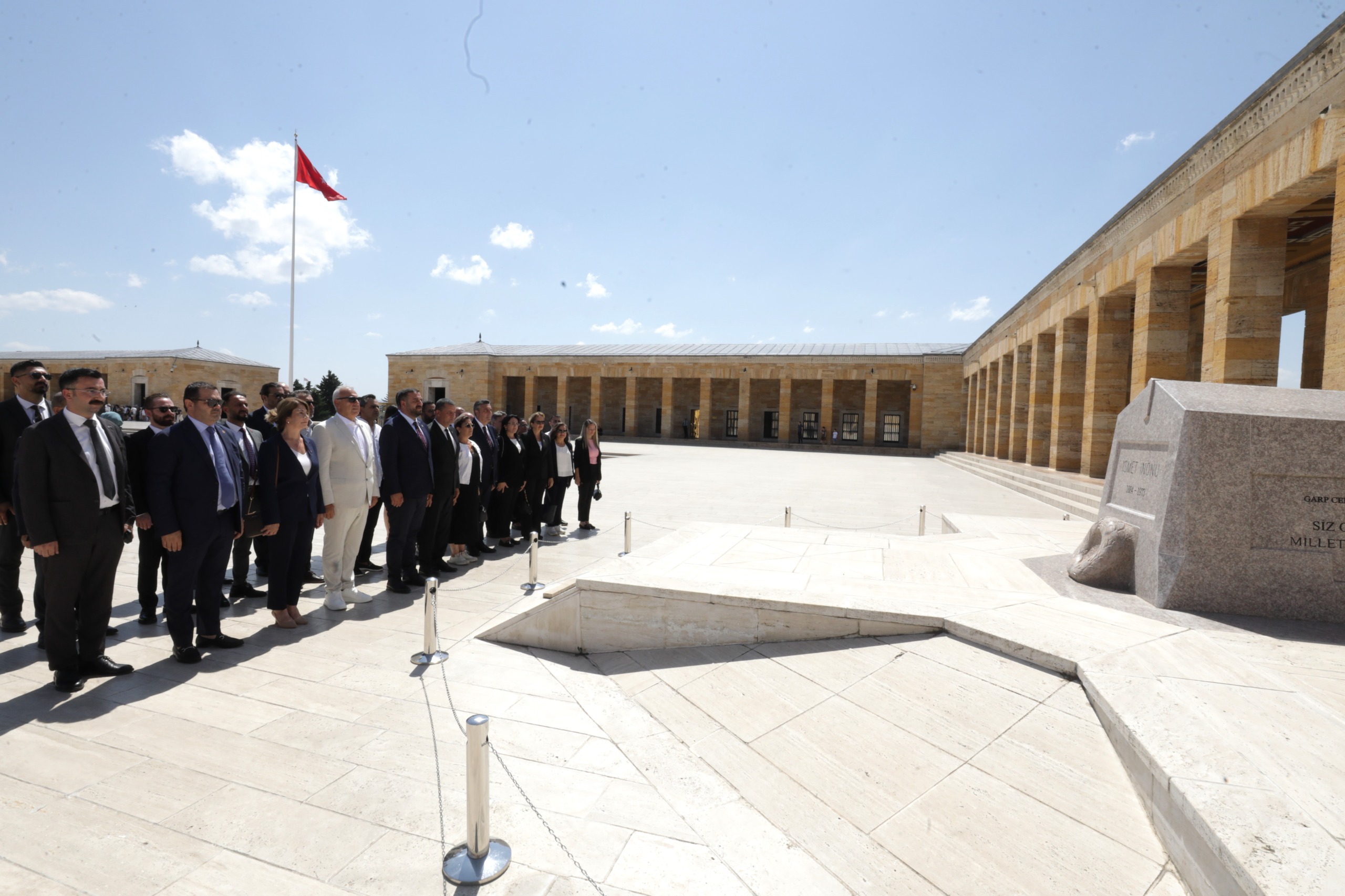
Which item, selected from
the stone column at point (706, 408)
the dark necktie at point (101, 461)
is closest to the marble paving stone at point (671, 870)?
the dark necktie at point (101, 461)

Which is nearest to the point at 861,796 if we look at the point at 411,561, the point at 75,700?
the point at 75,700

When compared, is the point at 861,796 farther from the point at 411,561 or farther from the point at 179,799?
the point at 411,561

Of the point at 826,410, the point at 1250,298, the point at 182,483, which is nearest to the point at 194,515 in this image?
the point at 182,483

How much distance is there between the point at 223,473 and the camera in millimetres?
4727

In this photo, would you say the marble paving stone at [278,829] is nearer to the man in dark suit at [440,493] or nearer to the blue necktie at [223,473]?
the blue necktie at [223,473]

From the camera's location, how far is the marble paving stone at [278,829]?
2.55m

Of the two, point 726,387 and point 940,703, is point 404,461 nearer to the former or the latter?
point 940,703

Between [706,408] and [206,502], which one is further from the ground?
[706,408]

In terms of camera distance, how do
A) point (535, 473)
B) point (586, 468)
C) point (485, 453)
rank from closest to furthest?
point (485, 453) → point (535, 473) → point (586, 468)

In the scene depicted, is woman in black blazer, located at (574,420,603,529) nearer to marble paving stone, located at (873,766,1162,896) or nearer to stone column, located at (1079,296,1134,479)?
marble paving stone, located at (873,766,1162,896)

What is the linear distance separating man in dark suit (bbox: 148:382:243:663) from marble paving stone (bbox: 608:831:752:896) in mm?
3619

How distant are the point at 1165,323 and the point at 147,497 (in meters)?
16.7

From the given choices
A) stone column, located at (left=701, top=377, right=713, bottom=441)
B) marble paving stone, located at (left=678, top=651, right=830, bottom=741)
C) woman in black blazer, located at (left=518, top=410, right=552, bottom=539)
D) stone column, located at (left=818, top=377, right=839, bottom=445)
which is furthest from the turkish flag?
stone column, located at (left=818, top=377, right=839, bottom=445)

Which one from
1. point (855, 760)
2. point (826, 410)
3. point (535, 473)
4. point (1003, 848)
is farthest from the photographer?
point (826, 410)
